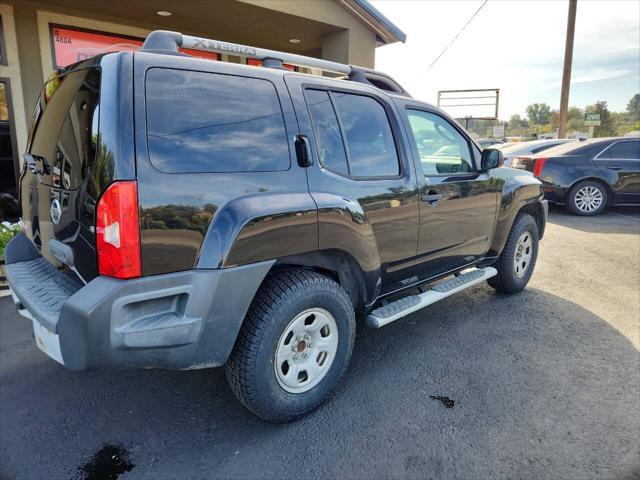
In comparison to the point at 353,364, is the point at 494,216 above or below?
above

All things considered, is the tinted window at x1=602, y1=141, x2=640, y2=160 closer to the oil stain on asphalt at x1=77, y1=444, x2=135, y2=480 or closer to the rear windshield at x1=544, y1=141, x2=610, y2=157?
the rear windshield at x1=544, y1=141, x2=610, y2=157

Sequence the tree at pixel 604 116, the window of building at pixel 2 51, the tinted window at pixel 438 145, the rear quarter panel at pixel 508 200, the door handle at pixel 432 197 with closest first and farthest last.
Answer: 1. the door handle at pixel 432 197
2. the tinted window at pixel 438 145
3. the rear quarter panel at pixel 508 200
4. the window of building at pixel 2 51
5. the tree at pixel 604 116

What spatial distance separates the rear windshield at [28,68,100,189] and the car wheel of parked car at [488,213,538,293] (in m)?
3.76

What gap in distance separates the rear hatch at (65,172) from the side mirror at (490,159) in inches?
124

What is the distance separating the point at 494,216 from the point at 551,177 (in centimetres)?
663

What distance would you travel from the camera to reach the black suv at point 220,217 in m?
1.99

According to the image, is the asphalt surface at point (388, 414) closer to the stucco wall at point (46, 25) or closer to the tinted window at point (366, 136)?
the tinted window at point (366, 136)

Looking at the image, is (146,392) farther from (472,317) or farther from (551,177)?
(551,177)

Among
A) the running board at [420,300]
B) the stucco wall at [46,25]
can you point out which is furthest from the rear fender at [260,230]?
the stucco wall at [46,25]

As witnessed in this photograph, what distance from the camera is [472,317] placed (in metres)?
4.18

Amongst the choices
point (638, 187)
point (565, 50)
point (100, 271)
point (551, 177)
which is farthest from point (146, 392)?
point (565, 50)

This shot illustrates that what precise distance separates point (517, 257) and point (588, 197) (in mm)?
6290

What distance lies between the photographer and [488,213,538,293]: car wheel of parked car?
443cm

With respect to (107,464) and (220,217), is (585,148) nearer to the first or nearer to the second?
(220,217)
